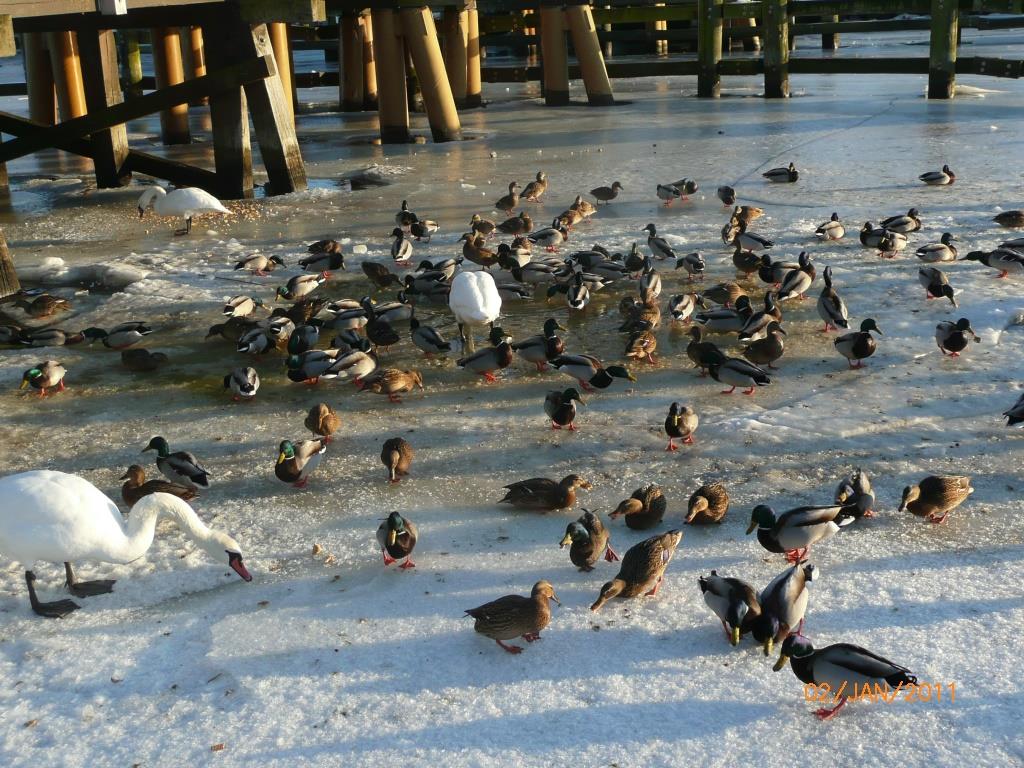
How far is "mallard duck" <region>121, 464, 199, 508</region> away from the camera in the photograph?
19.2 feet

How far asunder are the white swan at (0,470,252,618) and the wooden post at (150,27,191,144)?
1424 cm

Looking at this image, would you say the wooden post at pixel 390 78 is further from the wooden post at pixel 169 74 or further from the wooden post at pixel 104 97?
the wooden post at pixel 104 97

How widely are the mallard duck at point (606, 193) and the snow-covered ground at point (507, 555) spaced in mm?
1337

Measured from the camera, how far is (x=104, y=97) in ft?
46.0

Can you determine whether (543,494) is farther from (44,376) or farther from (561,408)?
(44,376)

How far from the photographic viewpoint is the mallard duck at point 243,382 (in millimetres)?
7125

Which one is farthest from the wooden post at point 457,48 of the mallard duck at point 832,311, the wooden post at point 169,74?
the mallard duck at point 832,311

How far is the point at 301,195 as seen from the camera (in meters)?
13.3

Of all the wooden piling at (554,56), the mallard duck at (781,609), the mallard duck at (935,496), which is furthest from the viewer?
the wooden piling at (554,56)

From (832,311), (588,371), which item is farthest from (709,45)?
(588,371)

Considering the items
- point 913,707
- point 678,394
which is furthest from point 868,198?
point 913,707
